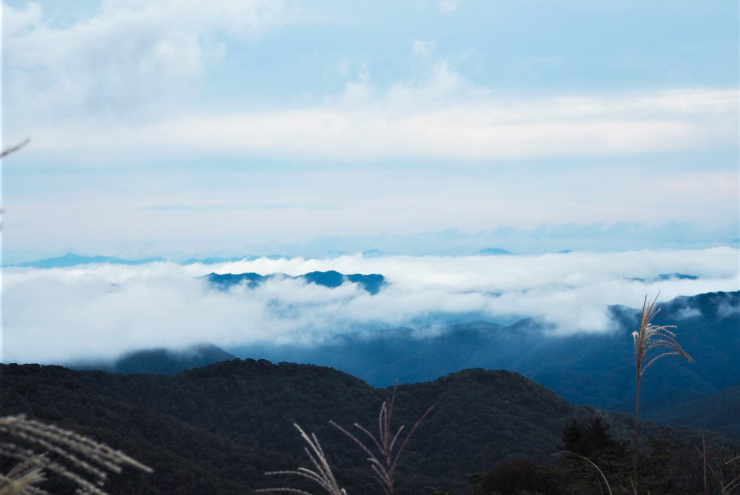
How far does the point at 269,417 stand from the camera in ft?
339

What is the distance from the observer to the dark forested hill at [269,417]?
62903mm

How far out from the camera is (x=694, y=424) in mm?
153375

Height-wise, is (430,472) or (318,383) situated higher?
(318,383)

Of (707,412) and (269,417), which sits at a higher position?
(269,417)

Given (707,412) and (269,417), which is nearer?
(269,417)

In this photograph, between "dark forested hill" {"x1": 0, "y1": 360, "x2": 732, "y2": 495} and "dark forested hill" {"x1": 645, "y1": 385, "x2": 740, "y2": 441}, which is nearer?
"dark forested hill" {"x1": 0, "y1": 360, "x2": 732, "y2": 495}

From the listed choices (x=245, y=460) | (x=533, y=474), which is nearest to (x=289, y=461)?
(x=245, y=460)

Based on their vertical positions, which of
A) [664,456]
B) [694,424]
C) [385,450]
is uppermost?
[385,450]

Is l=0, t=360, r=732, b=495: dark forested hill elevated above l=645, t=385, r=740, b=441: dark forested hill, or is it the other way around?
l=0, t=360, r=732, b=495: dark forested hill

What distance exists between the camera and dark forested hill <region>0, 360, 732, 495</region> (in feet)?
206

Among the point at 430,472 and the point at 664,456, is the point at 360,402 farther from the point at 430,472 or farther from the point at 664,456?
the point at 664,456

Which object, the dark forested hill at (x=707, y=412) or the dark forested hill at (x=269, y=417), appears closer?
the dark forested hill at (x=269, y=417)

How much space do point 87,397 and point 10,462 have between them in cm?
3482

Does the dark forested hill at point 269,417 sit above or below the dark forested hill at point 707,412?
above
